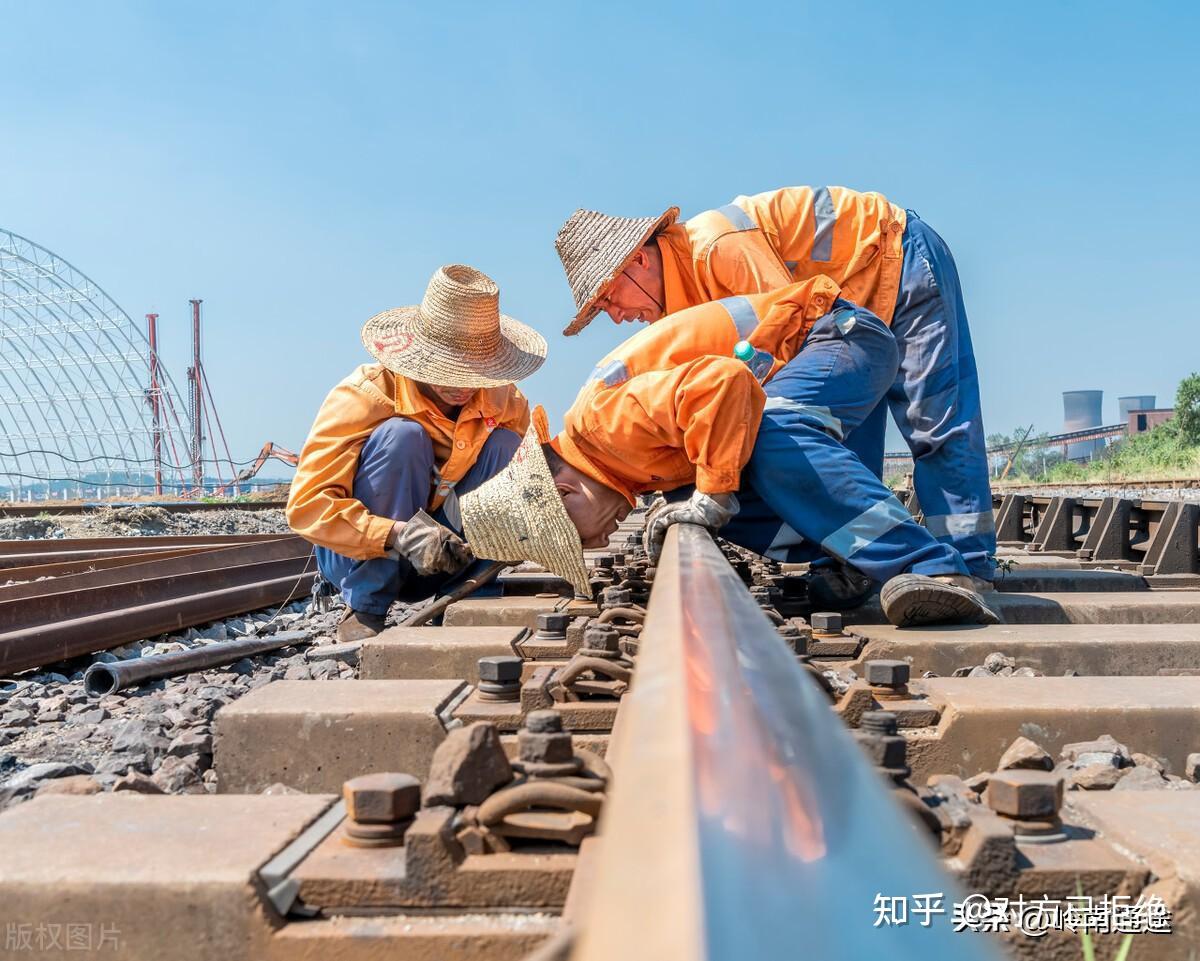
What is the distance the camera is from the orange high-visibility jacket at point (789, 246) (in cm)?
381

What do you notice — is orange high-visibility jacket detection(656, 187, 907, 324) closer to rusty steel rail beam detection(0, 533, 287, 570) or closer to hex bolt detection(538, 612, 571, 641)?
hex bolt detection(538, 612, 571, 641)

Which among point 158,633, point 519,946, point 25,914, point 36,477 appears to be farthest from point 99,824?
point 36,477

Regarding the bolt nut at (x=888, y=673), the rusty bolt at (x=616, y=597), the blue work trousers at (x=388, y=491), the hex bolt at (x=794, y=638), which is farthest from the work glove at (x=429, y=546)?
the bolt nut at (x=888, y=673)

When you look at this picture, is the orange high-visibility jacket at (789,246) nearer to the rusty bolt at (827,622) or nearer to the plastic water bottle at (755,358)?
the plastic water bottle at (755,358)

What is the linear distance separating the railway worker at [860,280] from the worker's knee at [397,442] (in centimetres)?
71

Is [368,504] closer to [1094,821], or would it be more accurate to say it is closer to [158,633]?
[158,633]

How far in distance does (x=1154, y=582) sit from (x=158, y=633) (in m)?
4.60

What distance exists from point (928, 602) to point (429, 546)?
176 centimetres

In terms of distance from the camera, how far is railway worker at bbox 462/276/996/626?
299cm

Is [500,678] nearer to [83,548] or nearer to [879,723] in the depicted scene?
[879,723]

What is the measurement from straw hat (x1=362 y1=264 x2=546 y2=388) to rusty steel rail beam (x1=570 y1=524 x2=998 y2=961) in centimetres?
340

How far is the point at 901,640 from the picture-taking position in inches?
99.0

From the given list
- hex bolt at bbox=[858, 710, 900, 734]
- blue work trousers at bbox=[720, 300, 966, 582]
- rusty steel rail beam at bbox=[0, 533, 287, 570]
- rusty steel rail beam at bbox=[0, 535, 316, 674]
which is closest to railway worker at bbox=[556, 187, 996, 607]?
blue work trousers at bbox=[720, 300, 966, 582]

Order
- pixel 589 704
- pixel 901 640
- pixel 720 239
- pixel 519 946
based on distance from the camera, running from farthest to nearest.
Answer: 1. pixel 720 239
2. pixel 901 640
3. pixel 589 704
4. pixel 519 946
